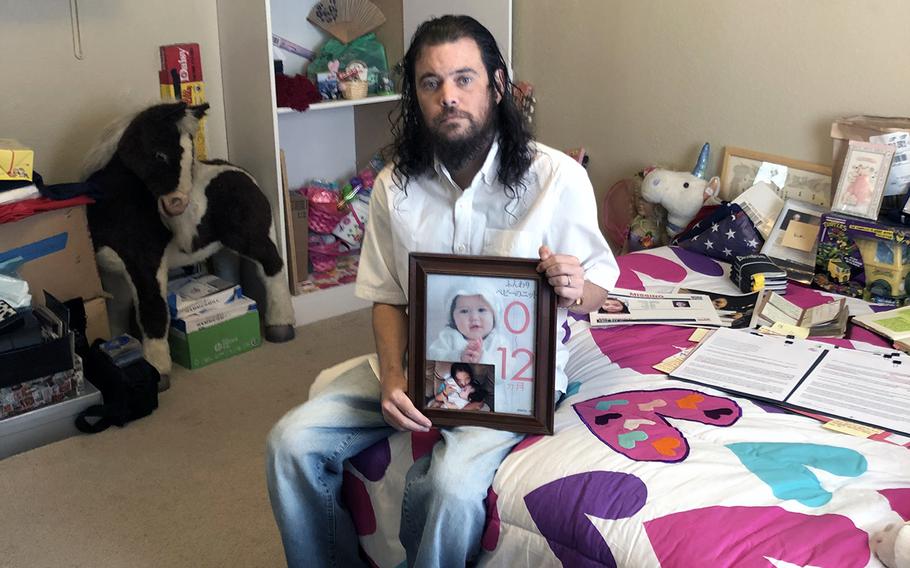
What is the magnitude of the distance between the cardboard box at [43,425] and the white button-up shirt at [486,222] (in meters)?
1.14

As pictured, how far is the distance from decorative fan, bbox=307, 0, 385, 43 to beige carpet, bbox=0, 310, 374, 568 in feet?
4.86

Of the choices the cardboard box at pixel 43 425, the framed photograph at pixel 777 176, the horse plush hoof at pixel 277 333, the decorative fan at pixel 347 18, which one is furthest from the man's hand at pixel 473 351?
the decorative fan at pixel 347 18

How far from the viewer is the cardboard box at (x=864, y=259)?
7.24ft

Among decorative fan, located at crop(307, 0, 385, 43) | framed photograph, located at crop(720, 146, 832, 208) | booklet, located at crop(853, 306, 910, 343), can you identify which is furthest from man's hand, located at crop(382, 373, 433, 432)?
decorative fan, located at crop(307, 0, 385, 43)

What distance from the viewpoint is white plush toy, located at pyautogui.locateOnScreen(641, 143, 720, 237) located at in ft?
8.96

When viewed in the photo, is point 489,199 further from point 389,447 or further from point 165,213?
point 165,213

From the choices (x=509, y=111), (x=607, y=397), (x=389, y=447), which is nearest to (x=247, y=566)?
(x=389, y=447)

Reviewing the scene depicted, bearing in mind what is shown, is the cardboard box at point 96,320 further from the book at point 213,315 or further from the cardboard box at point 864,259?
the cardboard box at point 864,259

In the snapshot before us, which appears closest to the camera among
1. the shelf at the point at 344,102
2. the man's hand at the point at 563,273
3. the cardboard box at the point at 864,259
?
the man's hand at the point at 563,273

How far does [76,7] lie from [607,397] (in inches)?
84.4

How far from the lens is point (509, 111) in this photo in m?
1.63

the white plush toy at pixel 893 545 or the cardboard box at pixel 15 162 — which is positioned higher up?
the cardboard box at pixel 15 162

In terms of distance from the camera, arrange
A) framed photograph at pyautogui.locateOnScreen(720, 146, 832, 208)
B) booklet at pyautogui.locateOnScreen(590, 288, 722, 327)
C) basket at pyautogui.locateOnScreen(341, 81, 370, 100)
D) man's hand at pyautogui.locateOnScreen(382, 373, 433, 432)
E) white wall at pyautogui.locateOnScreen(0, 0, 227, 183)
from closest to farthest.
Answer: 1. man's hand at pyautogui.locateOnScreen(382, 373, 433, 432)
2. booklet at pyautogui.locateOnScreen(590, 288, 722, 327)
3. framed photograph at pyautogui.locateOnScreen(720, 146, 832, 208)
4. white wall at pyautogui.locateOnScreen(0, 0, 227, 183)
5. basket at pyautogui.locateOnScreen(341, 81, 370, 100)

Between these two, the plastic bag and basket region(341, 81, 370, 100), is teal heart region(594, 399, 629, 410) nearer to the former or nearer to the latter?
basket region(341, 81, 370, 100)
